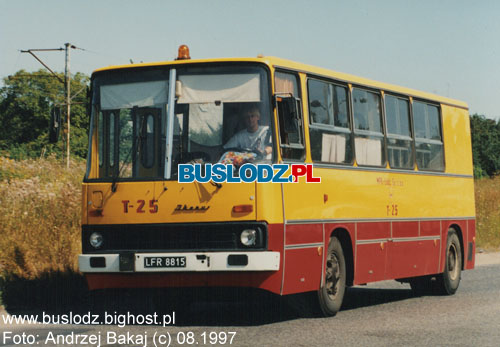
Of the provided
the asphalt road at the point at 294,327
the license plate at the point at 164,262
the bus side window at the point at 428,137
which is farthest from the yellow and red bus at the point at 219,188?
the bus side window at the point at 428,137

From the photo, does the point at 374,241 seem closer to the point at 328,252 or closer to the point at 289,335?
the point at 328,252

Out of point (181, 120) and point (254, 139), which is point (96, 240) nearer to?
point (181, 120)

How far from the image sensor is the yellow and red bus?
1133 cm

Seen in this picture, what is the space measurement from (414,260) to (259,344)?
6.25m

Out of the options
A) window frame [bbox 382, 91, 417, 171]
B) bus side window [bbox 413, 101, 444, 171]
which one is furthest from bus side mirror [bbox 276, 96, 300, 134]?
bus side window [bbox 413, 101, 444, 171]

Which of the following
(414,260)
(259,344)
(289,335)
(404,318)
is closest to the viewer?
(259,344)

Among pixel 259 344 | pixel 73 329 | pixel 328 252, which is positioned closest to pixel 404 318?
pixel 328 252

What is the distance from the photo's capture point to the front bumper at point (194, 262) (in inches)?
438

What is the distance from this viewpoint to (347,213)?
13.4 metres

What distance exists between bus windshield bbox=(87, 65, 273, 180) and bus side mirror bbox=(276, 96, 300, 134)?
20 centimetres

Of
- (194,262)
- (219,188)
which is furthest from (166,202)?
(194,262)

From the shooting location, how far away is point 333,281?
13.1m

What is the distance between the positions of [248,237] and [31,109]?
221 ft

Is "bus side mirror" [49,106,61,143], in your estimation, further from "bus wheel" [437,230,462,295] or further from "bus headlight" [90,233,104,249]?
"bus wheel" [437,230,462,295]
